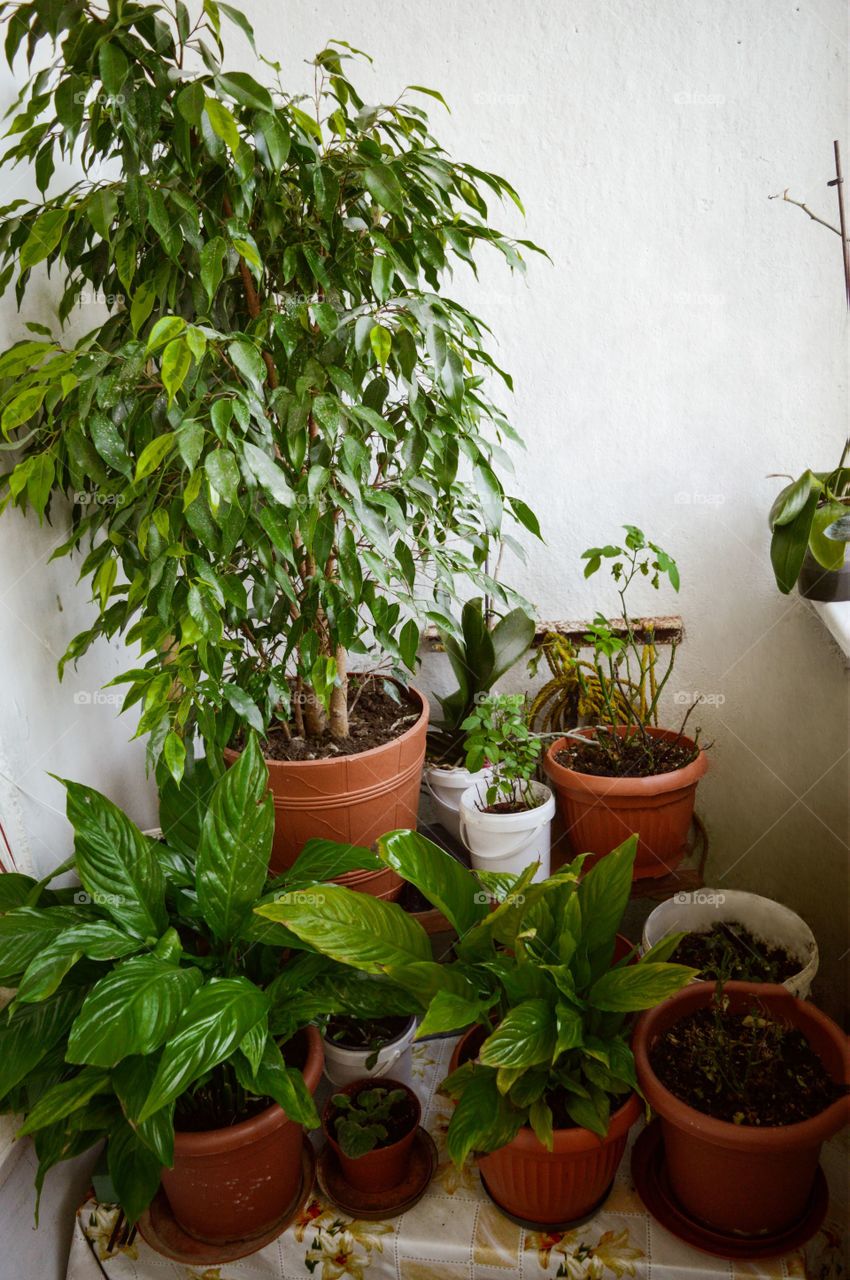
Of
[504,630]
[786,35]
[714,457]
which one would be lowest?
[504,630]

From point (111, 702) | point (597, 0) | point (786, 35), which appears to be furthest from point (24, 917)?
point (786, 35)

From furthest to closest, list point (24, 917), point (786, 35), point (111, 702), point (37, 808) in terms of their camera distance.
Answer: point (111, 702), point (786, 35), point (37, 808), point (24, 917)

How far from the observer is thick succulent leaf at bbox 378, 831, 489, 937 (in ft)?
4.24

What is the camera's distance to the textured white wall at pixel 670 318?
5.56 ft

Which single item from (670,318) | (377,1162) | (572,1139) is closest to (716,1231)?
(572,1139)

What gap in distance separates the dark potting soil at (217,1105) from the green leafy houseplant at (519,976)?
270 mm

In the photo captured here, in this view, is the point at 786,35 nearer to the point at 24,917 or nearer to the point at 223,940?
the point at 223,940

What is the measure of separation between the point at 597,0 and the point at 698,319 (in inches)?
24.9

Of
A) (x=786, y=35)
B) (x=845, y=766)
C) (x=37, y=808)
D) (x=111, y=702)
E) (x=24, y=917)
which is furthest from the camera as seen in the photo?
(x=845, y=766)

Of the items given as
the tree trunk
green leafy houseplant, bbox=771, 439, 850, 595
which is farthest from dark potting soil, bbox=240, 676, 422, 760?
green leafy houseplant, bbox=771, 439, 850, 595

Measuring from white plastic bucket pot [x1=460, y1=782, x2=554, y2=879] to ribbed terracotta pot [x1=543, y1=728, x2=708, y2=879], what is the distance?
0.28 ft

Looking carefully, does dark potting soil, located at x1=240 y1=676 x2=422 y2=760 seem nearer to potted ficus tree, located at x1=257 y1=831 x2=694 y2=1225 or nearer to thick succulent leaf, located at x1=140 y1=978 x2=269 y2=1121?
potted ficus tree, located at x1=257 y1=831 x2=694 y2=1225

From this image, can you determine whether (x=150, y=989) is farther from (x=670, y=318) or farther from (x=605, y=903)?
(x=670, y=318)

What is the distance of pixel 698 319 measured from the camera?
182 centimetres
